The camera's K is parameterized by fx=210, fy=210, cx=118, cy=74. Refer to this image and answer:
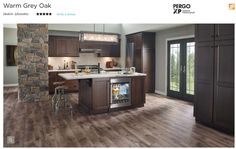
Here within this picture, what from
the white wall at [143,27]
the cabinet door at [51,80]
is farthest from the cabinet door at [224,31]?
the cabinet door at [51,80]

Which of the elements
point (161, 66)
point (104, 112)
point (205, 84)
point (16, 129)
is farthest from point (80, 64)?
point (205, 84)

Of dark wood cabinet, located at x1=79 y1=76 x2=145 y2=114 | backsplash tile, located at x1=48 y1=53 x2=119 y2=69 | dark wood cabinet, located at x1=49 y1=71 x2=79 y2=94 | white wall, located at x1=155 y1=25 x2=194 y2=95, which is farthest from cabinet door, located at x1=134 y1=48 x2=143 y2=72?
dark wood cabinet, located at x1=49 y1=71 x2=79 y2=94

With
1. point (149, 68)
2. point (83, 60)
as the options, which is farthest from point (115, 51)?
point (149, 68)

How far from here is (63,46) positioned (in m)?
8.09

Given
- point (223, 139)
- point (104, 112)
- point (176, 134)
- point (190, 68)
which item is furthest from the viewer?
point (190, 68)

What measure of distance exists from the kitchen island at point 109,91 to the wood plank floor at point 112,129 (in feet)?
0.74

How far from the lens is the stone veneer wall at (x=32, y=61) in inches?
242

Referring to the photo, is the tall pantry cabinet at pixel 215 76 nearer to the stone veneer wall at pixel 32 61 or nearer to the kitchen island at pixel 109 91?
the kitchen island at pixel 109 91

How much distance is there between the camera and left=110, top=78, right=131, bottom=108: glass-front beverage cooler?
17.1 feet

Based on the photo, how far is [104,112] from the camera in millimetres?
5105

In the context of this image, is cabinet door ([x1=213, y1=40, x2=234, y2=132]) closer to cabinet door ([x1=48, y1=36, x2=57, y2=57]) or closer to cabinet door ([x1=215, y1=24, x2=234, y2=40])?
cabinet door ([x1=215, y1=24, x2=234, y2=40])

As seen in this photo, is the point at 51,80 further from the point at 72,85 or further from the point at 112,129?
the point at 112,129

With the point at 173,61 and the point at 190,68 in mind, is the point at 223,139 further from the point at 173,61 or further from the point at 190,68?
the point at 173,61
